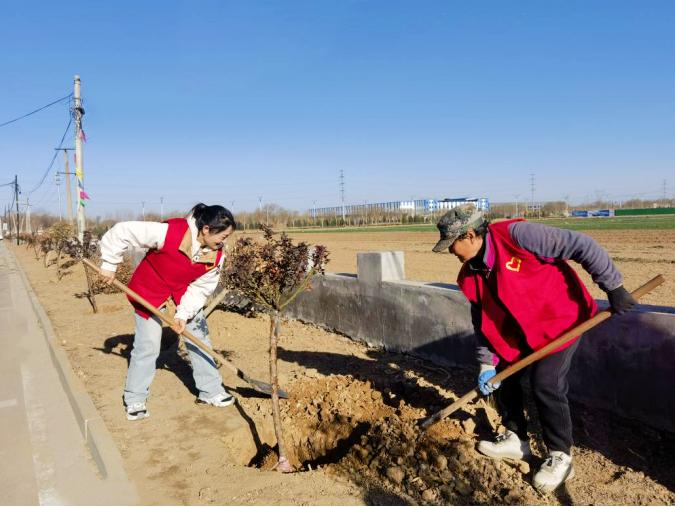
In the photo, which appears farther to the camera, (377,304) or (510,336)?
(377,304)

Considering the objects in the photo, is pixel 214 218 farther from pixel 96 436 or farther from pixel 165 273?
pixel 96 436

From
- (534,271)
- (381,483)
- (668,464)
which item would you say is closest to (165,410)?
(381,483)

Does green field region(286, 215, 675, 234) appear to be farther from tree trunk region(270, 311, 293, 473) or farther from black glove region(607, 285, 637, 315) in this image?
tree trunk region(270, 311, 293, 473)

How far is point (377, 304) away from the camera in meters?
6.08

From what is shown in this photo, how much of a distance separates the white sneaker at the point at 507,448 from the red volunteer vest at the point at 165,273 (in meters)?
2.47

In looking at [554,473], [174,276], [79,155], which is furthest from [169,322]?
[79,155]

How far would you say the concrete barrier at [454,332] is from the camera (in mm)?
3369

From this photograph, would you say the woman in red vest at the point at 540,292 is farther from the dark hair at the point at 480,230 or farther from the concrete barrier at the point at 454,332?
the concrete barrier at the point at 454,332

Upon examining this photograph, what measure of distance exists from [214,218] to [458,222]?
1.84 m

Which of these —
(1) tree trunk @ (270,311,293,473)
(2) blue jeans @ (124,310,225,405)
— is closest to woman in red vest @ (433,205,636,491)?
(1) tree trunk @ (270,311,293,473)

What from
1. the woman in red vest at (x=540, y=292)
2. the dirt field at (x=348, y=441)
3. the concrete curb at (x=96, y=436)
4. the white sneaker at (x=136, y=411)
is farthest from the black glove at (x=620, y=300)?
the white sneaker at (x=136, y=411)

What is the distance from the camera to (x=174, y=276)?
416cm

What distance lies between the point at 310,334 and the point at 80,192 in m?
14.1

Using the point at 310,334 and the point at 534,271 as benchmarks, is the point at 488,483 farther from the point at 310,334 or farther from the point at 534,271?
the point at 310,334
